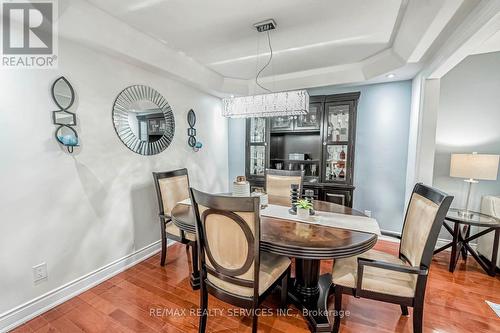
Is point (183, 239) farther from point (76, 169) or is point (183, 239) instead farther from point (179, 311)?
point (76, 169)

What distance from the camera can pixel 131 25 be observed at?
2.25m

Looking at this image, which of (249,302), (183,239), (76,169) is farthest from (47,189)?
(249,302)

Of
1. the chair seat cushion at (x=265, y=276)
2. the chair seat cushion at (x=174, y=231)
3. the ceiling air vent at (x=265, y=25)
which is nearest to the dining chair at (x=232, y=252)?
the chair seat cushion at (x=265, y=276)

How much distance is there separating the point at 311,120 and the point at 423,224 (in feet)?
7.66

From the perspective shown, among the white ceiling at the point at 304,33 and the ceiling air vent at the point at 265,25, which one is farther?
the ceiling air vent at the point at 265,25

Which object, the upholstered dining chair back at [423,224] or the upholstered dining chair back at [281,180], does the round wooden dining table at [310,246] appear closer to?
the upholstered dining chair back at [423,224]

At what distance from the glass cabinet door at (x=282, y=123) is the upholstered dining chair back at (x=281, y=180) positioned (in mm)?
971

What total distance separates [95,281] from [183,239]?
3.15ft

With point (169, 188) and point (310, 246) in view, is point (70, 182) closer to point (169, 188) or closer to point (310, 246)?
point (169, 188)

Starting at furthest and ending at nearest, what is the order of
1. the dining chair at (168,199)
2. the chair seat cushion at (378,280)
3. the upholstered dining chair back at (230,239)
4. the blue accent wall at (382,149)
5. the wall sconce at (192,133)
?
the wall sconce at (192,133) → the blue accent wall at (382,149) → the dining chair at (168,199) → the chair seat cushion at (378,280) → the upholstered dining chair back at (230,239)

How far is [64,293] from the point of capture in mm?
2031

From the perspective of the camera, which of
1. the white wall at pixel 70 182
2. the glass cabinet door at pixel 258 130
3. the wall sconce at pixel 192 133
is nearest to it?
the white wall at pixel 70 182

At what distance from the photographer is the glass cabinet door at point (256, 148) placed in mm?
3907

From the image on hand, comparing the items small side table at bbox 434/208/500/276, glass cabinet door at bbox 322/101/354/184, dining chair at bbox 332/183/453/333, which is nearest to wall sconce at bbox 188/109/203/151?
glass cabinet door at bbox 322/101/354/184
